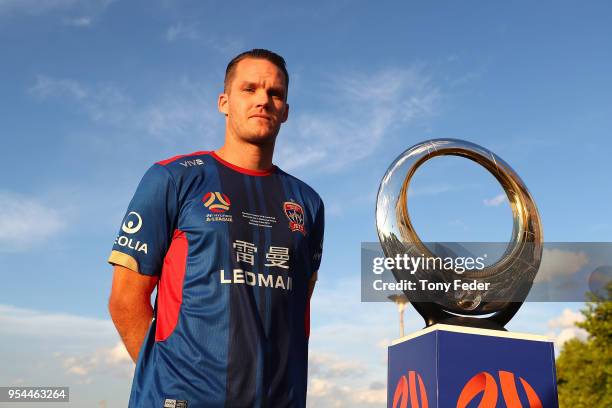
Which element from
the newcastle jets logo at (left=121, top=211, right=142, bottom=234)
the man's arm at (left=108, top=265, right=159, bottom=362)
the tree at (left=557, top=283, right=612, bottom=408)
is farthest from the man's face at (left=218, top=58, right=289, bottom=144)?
the tree at (left=557, top=283, right=612, bottom=408)

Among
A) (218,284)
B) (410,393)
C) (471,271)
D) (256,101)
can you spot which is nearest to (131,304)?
(218,284)

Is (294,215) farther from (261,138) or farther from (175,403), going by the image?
(175,403)

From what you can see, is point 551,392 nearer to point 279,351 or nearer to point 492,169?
point 492,169

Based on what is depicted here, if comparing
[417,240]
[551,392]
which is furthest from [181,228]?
[551,392]

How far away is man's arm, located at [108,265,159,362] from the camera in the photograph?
9.71 feet

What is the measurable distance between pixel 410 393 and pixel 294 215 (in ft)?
7.19

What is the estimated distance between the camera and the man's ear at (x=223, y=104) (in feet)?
11.2

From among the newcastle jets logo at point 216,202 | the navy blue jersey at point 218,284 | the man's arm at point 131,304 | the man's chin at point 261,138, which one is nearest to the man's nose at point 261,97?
the man's chin at point 261,138

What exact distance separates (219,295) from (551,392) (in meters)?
2.92

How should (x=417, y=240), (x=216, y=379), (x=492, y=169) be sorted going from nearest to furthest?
(x=216, y=379) < (x=417, y=240) < (x=492, y=169)

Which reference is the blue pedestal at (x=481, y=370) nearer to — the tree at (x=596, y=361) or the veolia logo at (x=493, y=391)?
the veolia logo at (x=493, y=391)

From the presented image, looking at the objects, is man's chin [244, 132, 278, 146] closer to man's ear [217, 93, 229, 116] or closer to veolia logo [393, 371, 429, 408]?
man's ear [217, 93, 229, 116]

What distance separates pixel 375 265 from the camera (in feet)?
17.5

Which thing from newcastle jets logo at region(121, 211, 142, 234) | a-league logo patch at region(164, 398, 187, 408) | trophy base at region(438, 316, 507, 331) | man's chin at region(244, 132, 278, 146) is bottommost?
a-league logo patch at region(164, 398, 187, 408)
